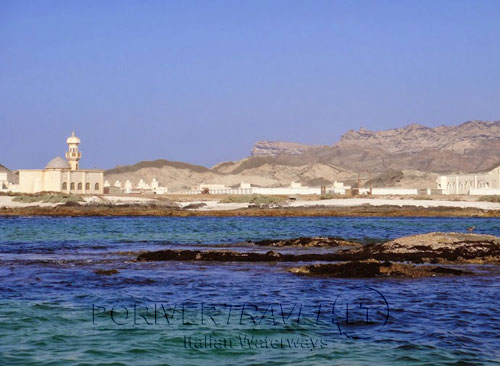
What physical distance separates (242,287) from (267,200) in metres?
61.8

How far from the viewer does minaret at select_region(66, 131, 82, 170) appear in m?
94.3

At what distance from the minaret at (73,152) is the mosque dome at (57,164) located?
1.63 metres

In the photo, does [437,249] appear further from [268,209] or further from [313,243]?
[268,209]

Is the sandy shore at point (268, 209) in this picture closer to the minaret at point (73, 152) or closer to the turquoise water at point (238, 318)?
the minaret at point (73, 152)

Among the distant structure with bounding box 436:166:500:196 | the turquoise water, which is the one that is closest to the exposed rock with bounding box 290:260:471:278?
the turquoise water

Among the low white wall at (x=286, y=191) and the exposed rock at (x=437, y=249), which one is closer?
the exposed rock at (x=437, y=249)

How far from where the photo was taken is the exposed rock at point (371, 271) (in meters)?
17.7

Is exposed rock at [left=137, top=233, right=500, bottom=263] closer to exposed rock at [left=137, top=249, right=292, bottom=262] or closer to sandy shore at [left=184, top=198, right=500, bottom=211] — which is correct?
exposed rock at [left=137, top=249, right=292, bottom=262]

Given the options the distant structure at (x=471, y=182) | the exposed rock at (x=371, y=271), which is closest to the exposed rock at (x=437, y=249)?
the exposed rock at (x=371, y=271)

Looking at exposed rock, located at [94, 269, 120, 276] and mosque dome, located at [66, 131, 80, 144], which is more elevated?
mosque dome, located at [66, 131, 80, 144]

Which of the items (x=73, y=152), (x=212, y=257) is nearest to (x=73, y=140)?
(x=73, y=152)

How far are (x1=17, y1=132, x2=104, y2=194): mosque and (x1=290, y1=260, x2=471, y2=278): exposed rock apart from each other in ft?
241

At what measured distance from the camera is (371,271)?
705 inches

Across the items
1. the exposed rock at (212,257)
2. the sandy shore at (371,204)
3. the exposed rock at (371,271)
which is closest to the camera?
the exposed rock at (371,271)
